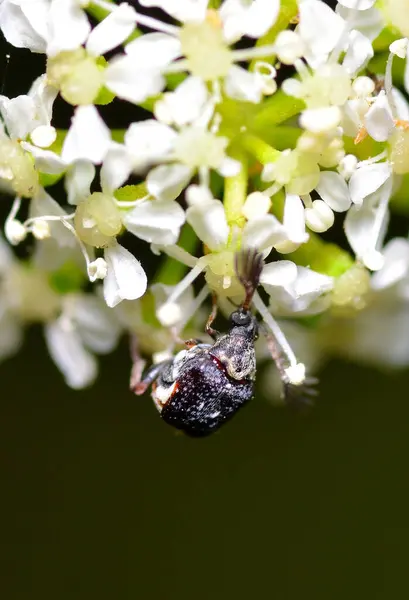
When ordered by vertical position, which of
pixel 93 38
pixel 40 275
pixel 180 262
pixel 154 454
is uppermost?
pixel 93 38

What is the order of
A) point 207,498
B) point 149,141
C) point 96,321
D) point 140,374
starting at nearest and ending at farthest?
point 149,141, point 140,374, point 96,321, point 207,498

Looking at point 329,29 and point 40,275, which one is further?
point 40,275

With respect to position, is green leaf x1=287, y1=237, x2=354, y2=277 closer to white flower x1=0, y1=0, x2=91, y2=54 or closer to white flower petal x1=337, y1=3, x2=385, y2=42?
white flower petal x1=337, y1=3, x2=385, y2=42

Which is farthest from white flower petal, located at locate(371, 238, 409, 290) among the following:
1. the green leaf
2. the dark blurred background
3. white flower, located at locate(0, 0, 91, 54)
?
the dark blurred background

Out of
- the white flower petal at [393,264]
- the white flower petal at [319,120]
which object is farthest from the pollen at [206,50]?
the white flower petal at [393,264]

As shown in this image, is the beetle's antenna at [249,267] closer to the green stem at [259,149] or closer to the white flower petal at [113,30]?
the green stem at [259,149]

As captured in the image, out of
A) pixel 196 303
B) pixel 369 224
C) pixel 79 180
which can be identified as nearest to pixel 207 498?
pixel 196 303

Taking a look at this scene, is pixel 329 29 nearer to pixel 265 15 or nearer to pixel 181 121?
pixel 265 15

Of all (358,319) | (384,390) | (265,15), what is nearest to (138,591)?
(384,390)

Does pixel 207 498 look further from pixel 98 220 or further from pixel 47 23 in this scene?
pixel 47 23
